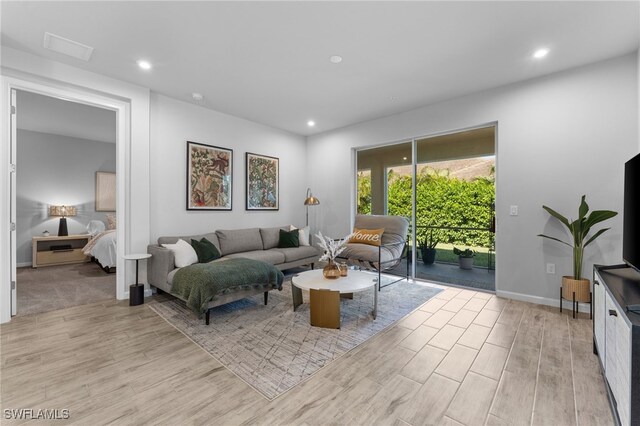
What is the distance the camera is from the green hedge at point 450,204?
13.6 ft

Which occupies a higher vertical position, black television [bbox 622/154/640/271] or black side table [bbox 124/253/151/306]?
black television [bbox 622/154/640/271]

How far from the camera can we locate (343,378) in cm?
191

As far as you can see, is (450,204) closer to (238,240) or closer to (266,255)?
(266,255)

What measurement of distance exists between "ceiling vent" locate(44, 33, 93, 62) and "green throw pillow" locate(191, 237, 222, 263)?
2.31 meters

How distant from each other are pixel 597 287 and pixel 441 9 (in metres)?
2.46

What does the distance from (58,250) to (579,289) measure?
→ 834cm

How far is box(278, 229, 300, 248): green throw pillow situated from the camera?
492 cm

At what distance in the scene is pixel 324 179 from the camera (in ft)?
19.0

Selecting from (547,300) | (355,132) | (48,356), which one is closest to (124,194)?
(48,356)

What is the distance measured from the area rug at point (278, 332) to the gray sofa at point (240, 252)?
26cm

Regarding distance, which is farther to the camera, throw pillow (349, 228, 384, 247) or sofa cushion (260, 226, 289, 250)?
sofa cushion (260, 226, 289, 250)

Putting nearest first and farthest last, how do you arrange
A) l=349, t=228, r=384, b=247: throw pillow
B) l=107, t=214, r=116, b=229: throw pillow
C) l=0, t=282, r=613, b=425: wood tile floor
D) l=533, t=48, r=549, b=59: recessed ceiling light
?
l=0, t=282, r=613, b=425: wood tile floor, l=533, t=48, r=549, b=59: recessed ceiling light, l=349, t=228, r=384, b=247: throw pillow, l=107, t=214, r=116, b=229: throw pillow

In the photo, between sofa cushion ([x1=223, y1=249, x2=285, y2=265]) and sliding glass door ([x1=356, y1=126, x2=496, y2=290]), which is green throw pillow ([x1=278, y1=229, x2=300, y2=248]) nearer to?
sofa cushion ([x1=223, y1=249, x2=285, y2=265])

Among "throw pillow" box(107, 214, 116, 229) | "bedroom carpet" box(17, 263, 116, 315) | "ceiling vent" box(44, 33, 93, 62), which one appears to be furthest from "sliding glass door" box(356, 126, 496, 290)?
"throw pillow" box(107, 214, 116, 229)
